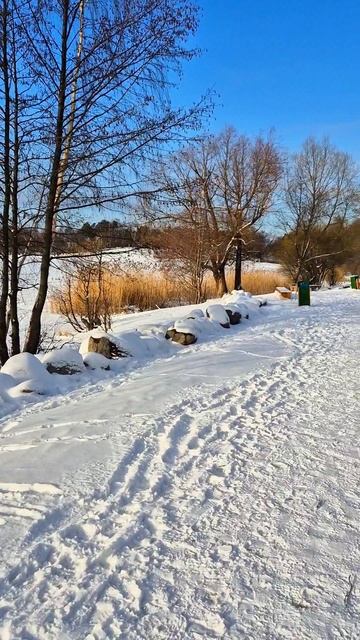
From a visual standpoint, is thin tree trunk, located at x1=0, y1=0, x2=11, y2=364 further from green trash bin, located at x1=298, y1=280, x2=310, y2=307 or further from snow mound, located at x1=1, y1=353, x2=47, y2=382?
green trash bin, located at x1=298, y1=280, x2=310, y2=307

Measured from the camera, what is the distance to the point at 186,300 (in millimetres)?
19062

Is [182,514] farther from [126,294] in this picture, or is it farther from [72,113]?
[126,294]

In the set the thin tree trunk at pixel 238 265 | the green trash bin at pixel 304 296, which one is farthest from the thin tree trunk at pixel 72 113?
the thin tree trunk at pixel 238 265

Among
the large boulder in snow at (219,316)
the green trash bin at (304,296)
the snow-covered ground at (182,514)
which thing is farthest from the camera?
the green trash bin at (304,296)

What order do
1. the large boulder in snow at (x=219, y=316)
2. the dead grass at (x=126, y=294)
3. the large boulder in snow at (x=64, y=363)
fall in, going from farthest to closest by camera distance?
1. the dead grass at (x=126, y=294)
2. the large boulder in snow at (x=219, y=316)
3. the large boulder in snow at (x=64, y=363)

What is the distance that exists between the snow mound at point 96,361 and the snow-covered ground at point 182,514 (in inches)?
41.7

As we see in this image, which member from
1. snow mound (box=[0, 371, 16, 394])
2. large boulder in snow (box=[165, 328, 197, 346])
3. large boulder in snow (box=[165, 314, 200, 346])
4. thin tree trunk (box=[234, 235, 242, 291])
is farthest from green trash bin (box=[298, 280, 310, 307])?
snow mound (box=[0, 371, 16, 394])

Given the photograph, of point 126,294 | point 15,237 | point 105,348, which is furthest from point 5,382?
point 126,294

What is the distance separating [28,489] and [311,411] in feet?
8.31

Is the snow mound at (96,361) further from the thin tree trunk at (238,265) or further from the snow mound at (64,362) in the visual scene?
the thin tree trunk at (238,265)

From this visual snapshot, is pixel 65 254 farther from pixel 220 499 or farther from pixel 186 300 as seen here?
pixel 186 300

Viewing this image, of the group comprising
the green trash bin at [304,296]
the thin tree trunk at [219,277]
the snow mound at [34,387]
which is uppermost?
the thin tree trunk at [219,277]

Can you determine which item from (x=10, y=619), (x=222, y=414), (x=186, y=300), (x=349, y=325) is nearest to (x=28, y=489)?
(x=10, y=619)

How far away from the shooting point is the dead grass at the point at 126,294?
11422 mm
